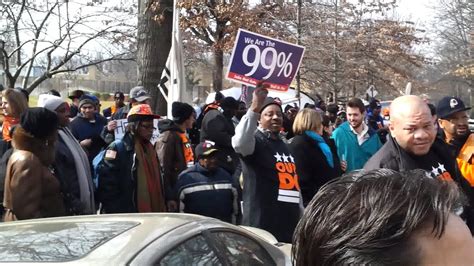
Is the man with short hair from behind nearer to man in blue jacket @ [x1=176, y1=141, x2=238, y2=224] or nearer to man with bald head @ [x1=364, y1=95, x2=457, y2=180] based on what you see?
man with bald head @ [x1=364, y1=95, x2=457, y2=180]

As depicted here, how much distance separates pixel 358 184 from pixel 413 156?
261cm

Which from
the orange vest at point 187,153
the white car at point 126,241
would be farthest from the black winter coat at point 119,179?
the white car at point 126,241

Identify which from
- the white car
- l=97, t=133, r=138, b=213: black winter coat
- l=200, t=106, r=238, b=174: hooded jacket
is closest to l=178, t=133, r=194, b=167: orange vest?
l=200, t=106, r=238, b=174: hooded jacket

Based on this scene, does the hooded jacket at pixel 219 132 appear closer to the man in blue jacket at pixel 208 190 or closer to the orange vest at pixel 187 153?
the orange vest at pixel 187 153

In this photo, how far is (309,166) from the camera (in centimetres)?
543

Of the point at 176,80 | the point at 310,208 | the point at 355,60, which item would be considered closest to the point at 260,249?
the point at 310,208

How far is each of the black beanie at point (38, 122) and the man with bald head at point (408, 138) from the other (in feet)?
7.23

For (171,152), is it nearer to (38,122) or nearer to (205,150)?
(205,150)

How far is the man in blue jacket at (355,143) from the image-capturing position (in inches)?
249

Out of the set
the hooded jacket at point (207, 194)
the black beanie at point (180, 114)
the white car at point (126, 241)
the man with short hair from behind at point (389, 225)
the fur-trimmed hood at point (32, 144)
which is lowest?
the hooded jacket at point (207, 194)

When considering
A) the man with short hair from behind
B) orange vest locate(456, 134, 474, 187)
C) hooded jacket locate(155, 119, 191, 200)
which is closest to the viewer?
the man with short hair from behind

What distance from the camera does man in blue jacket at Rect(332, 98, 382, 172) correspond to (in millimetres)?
6324

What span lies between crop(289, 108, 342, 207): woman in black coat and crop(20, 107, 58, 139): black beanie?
2.21 meters

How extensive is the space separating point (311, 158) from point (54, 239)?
3041 mm
